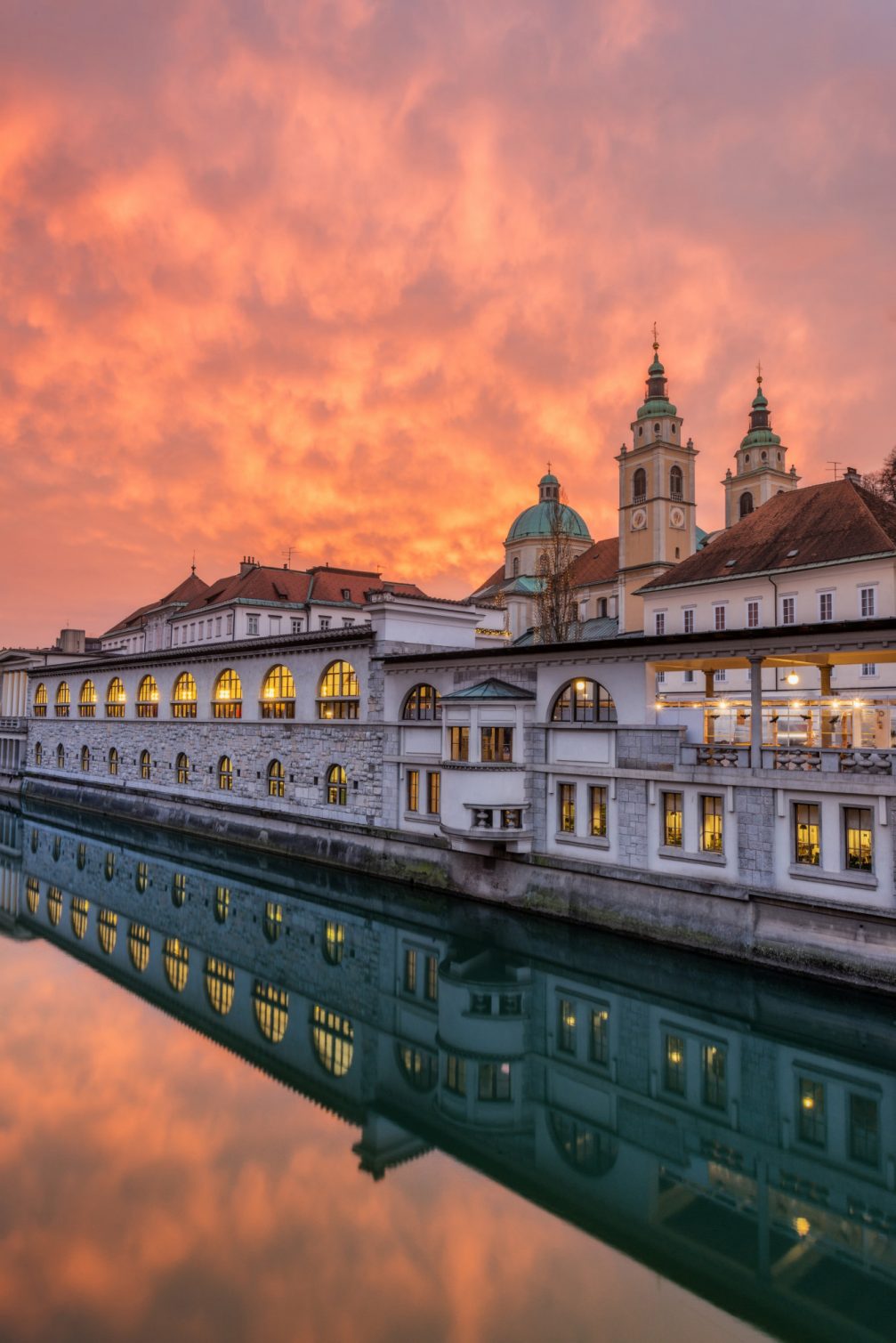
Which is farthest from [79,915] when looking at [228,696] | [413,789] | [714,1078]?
[714,1078]

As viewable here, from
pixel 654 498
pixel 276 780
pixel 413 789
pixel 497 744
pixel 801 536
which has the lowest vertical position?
pixel 276 780

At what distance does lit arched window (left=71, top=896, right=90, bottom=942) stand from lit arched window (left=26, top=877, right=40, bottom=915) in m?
1.29

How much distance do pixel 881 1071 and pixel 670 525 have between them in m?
60.5

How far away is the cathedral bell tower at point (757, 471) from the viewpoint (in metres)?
83.8

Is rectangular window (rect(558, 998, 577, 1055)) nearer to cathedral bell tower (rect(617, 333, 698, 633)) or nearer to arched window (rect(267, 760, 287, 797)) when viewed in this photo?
arched window (rect(267, 760, 287, 797))

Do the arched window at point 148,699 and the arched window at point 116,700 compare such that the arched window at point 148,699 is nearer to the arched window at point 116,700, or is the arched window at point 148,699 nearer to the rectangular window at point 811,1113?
the arched window at point 116,700

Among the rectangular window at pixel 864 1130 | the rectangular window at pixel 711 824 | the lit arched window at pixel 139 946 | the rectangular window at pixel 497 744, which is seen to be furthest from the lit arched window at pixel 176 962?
the rectangular window at pixel 864 1130

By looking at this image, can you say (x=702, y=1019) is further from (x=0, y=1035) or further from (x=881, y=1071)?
(x=0, y=1035)

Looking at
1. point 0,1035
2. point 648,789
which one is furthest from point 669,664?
point 0,1035

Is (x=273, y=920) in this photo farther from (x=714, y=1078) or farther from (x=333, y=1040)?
(x=714, y=1078)

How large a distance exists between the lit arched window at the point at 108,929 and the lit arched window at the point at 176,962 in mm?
1681

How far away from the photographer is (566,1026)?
19.1 metres

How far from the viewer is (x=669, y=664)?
25578 mm

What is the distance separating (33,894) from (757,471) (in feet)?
248
